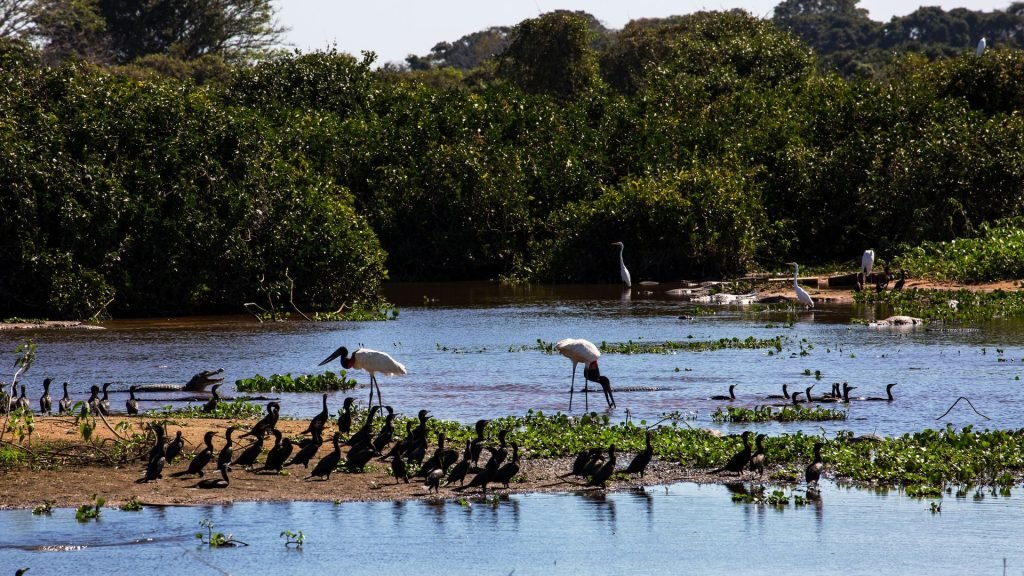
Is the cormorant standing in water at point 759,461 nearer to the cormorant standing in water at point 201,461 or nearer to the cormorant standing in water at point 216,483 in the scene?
the cormorant standing in water at point 216,483

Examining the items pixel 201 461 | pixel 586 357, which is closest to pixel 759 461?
pixel 201 461

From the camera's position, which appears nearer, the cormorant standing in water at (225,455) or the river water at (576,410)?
the river water at (576,410)

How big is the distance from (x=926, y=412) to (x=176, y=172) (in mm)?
19468

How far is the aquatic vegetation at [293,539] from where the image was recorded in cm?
1072

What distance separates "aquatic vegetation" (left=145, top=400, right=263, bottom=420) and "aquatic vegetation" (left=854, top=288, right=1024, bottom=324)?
15.8 meters

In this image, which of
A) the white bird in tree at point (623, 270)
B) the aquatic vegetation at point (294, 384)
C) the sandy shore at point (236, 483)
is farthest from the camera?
the white bird in tree at point (623, 270)

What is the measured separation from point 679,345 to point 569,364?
2683mm

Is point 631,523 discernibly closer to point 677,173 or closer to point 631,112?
point 677,173

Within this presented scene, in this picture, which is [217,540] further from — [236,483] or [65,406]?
[65,406]

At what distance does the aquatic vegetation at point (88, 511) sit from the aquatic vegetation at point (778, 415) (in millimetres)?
7392

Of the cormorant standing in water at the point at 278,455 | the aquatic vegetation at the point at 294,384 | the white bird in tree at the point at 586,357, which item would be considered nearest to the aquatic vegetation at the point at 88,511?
the cormorant standing in water at the point at 278,455

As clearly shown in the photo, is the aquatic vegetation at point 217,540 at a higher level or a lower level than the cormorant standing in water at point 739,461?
lower

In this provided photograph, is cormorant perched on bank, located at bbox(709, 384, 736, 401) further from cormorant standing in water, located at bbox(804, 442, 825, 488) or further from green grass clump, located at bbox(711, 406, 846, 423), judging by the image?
cormorant standing in water, located at bbox(804, 442, 825, 488)

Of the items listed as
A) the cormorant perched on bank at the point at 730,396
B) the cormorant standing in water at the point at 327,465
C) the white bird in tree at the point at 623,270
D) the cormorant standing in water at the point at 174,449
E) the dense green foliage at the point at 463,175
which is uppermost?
the dense green foliage at the point at 463,175
